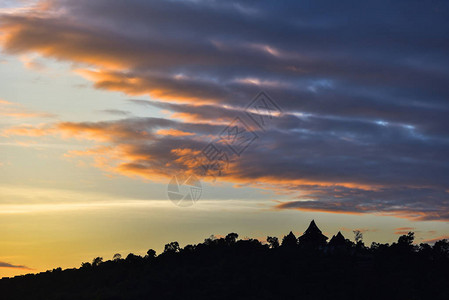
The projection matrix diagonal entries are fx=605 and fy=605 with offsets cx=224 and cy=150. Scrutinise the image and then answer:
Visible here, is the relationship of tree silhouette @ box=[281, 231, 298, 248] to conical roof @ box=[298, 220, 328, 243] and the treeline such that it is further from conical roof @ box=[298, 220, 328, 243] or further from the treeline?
conical roof @ box=[298, 220, 328, 243]

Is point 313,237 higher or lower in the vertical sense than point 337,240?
higher

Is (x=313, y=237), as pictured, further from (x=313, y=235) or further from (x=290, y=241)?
(x=290, y=241)

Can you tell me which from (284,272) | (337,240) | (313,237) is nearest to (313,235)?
(313,237)

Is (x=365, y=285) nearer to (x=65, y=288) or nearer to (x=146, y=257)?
(x=146, y=257)

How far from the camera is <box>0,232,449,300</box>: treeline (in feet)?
400

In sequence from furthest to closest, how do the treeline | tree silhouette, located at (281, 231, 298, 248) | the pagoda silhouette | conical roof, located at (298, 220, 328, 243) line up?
tree silhouette, located at (281, 231, 298, 248), the pagoda silhouette, conical roof, located at (298, 220, 328, 243), the treeline

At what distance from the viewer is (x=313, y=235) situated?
141 m

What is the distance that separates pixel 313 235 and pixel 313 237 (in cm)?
64

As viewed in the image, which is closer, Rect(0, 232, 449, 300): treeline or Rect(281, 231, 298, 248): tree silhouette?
Rect(0, 232, 449, 300): treeline

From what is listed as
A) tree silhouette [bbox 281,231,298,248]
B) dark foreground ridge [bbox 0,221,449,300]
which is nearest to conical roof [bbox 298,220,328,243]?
dark foreground ridge [bbox 0,221,449,300]

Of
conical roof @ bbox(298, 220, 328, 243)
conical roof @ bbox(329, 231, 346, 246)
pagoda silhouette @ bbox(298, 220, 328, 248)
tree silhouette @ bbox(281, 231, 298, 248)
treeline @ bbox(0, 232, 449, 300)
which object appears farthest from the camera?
tree silhouette @ bbox(281, 231, 298, 248)

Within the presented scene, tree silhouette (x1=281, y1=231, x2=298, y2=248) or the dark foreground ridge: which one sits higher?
tree silhouette (x1=281, y1=231, x2=298, y2=248)

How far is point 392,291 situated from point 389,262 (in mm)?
17397

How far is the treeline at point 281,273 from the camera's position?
121875 millimetres
